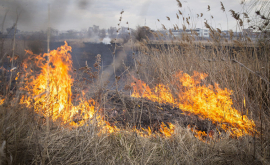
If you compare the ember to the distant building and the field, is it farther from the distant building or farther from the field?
the distant building

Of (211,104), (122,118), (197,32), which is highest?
(197,32)

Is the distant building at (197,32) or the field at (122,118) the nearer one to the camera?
the field at (122,118)

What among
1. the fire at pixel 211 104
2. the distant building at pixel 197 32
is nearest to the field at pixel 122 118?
the fire at pixel 211 104

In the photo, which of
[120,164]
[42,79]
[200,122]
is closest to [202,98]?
[200,122]

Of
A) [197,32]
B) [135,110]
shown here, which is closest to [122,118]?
[135,110]

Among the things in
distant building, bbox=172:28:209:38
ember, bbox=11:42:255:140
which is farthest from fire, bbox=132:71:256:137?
distant building, bbox=172:28:209:38

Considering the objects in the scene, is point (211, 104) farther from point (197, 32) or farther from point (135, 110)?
point (197, 32)

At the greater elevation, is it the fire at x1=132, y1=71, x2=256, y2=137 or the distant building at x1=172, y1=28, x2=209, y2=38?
the distant building at x1=172, y1=28, x2=209, y2=38

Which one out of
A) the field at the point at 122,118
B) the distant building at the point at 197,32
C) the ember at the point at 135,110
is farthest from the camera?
the distant building at the point at 197,32

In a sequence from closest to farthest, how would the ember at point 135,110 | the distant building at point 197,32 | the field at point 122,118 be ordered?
the field at point 122,118
the ember at point 135,110
the distant building at point 197,32

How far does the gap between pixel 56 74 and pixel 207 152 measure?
3015 mm

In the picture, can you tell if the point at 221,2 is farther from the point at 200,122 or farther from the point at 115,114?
the point at 115,114

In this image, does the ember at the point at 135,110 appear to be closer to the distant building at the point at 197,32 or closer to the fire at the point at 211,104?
the fire at the point at 211,104

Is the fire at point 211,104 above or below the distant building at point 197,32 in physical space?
below
